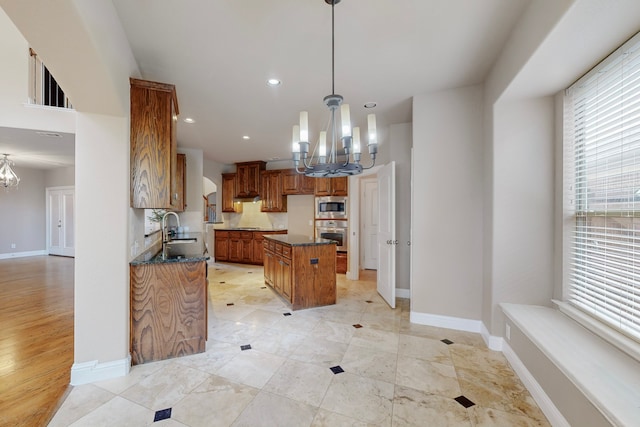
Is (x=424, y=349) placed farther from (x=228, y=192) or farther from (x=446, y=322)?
(x=228, y=192)

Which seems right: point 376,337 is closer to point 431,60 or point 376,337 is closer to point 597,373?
point 597,373

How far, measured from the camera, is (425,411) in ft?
5.94

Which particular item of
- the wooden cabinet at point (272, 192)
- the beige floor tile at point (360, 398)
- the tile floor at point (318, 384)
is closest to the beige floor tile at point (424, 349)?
the tile floor at point (318, 384)

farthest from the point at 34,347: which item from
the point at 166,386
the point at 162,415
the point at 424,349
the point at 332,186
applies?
the point at 332,186

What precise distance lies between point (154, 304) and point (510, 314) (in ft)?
10.1

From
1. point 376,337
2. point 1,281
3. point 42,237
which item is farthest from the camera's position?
point 42,237

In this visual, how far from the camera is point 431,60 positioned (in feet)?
8.20

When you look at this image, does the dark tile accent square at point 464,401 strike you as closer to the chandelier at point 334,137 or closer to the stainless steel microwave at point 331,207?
the chandelier at point 334,137

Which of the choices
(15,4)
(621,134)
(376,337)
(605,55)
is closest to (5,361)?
(15,4)

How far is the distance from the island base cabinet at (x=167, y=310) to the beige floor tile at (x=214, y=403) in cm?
53

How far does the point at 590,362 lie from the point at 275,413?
1.92 metres

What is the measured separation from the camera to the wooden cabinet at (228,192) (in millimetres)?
7188

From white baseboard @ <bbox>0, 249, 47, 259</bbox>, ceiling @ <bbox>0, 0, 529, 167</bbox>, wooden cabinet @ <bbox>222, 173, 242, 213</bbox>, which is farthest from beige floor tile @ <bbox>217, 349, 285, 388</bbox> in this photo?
white baseboard @ <bbox>0, 249, 47, 259</bbox>

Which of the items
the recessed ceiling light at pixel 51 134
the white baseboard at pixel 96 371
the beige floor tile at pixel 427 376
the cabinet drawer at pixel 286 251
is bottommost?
the beige floor tile at pixel 427 376
